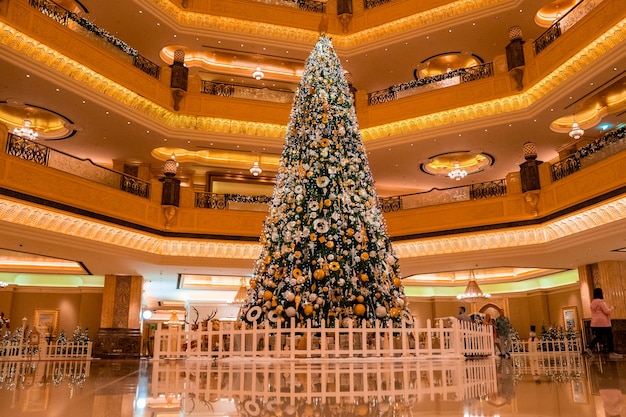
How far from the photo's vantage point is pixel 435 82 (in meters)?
16.7

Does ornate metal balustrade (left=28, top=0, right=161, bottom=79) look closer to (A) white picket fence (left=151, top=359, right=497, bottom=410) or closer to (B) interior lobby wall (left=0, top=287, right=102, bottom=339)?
(B) interior lobby wall (left=0, top=287, right=102, bottom=339)

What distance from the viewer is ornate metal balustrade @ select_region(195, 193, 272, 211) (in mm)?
16391

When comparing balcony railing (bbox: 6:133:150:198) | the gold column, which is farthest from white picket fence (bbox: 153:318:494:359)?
the gold column

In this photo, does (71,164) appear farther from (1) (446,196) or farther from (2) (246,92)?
(1) (446,196)

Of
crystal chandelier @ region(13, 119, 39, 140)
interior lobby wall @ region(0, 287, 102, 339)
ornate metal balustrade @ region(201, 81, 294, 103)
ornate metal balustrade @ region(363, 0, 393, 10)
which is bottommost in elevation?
interior lobby wall @ region(0, 287, 102, 339)

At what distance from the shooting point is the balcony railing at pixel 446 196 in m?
15.6

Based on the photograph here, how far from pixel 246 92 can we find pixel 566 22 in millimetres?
9321

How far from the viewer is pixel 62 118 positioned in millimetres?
15117

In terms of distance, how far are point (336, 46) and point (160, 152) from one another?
6.79m

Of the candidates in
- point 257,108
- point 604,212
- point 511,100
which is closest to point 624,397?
point 604,212

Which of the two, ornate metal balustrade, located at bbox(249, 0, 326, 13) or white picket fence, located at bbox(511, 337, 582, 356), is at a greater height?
ornate metal balustrade, located at bbox(249, 0, 326, 13)

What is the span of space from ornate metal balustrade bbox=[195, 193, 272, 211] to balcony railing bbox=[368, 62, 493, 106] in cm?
475

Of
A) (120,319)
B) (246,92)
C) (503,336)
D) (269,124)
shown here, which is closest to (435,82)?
(269,124)

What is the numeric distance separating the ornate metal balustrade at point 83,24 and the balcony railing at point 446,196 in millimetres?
8072
